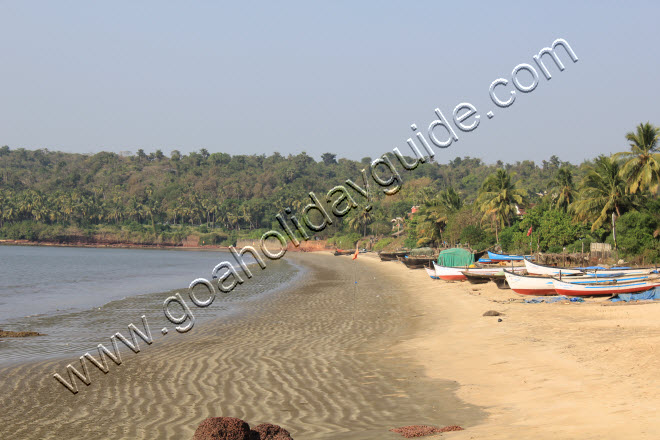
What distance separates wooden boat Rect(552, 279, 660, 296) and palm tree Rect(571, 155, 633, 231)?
1050 inches

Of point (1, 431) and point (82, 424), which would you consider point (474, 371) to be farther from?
point (1, 431)

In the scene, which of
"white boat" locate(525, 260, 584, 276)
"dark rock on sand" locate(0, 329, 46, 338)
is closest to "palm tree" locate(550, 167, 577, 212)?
"white boat" locate(525, 260, 584, 276)

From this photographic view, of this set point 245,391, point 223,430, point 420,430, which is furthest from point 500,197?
point 223,430

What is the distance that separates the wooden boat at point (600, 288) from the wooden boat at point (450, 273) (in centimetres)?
1136

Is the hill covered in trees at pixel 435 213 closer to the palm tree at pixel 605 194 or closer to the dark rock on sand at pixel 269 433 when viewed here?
the palm tree at pixel 605 194

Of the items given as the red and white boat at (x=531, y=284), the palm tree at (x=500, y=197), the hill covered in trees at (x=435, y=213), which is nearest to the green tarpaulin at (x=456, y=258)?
the hill covered in trees at (x=435, y=213)

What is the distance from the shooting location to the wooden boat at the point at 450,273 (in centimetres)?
3631

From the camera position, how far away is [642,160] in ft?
153

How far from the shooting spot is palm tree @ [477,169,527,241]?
6359 cm

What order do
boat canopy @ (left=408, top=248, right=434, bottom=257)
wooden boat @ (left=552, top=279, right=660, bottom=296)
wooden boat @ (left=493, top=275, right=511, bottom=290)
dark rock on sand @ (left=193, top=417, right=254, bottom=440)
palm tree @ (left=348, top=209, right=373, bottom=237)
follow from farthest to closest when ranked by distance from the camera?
palm tree @ (left=348, top=209, right=373, bottom=237)
boat canopy @ (left=408, top=248, right=434, bottom=257)
wooden boat @ (left=493, top=275, right=511, bottom=290)
wooden boat @ (left=552, top=279, right=660, bottom=296)
dark rock on sand @ (left=193, top=417, right=254, bottom=440)

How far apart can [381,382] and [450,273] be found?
25.9m

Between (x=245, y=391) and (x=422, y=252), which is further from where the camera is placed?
(x=422, y=252)

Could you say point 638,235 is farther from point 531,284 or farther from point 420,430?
point 420,430

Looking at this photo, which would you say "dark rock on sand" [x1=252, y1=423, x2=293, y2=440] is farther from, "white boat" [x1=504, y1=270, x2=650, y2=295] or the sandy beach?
"white boat" [x1=504, y1=270, x2=650, y2=295]
